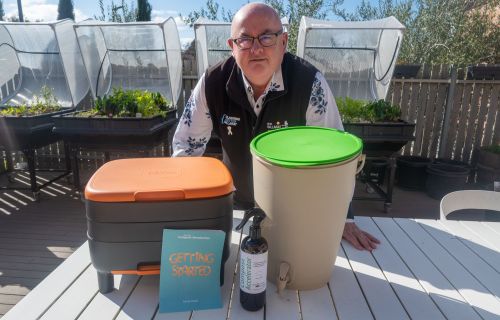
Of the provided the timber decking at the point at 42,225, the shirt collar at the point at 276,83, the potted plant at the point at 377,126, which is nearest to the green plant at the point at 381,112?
the potted plant at the point at 377,126

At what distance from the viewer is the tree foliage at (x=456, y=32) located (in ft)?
18.2

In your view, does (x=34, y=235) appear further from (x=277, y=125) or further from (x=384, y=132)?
(x=384, y=132)

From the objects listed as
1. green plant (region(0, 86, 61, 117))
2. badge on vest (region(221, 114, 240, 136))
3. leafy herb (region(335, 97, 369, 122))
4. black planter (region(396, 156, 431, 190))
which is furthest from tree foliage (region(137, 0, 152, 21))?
badge on vest (region(221, 114, 240, 136))

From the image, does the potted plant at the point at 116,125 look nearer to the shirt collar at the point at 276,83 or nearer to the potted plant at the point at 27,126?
→ the potted plant at the point at 27,126

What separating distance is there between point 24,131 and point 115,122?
105 cm

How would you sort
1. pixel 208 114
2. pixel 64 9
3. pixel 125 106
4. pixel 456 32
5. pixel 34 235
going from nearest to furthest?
1. pixel 208 114
2. pixel 34 235
3. pixel 125 106
4. pixel 456 32
5. pixel 64 9

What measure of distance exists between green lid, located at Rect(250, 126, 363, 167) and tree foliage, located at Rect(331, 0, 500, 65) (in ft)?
18.1

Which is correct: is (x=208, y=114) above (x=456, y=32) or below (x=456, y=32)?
below

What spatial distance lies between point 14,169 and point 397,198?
17.4 ft

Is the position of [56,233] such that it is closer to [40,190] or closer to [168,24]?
[40,190]

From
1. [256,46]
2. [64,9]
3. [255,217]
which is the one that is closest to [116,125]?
[256,46]

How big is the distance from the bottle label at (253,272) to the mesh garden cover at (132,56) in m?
3.86

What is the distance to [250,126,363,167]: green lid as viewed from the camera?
0.80 m

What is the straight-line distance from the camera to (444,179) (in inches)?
165
